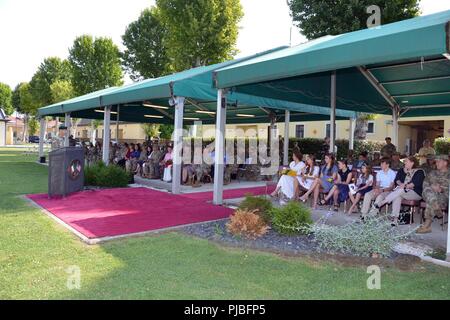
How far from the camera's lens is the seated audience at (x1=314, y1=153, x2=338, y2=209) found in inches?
320

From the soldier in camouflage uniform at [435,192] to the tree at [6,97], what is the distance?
73.3 metres

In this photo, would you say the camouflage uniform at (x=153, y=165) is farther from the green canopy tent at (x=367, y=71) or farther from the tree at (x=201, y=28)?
the tree at (x=201, y=28)

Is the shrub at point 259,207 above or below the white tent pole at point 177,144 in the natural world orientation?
below

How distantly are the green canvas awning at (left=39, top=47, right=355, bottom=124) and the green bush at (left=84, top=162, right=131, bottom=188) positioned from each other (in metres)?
2.28

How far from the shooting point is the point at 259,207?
6605 millimetres

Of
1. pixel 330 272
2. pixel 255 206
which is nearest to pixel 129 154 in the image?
pixel 255 206

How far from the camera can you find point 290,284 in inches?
164

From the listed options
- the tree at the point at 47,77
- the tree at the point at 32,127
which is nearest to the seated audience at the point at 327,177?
the tree at the point at 47,77

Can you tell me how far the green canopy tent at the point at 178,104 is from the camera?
10.5 meters

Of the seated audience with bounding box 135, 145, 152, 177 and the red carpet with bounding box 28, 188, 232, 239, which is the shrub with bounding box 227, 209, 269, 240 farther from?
the seated audience with bounding box 135, 145, 152, 177

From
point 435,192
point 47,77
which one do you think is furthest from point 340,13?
point 47,77

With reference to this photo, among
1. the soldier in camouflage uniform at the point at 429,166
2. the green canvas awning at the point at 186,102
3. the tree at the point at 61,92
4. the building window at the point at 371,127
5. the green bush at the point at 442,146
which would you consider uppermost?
the tree at the point at 61,92

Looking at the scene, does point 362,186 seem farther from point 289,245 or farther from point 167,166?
point 167,166
